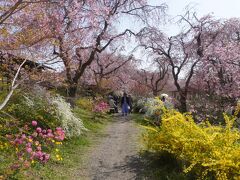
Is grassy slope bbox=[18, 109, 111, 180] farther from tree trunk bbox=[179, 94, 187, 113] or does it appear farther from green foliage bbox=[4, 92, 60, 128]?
tree trunk bbox=[179, 94, 187, 113]

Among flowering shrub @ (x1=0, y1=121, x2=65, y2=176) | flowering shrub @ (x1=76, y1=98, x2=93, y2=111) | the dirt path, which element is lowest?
the dirt path

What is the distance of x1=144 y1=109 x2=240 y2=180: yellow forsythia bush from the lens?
5.82 metres

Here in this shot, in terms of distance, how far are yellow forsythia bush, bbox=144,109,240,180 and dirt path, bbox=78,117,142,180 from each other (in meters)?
0.89

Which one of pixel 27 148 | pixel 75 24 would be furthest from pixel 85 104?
pixel 27 148

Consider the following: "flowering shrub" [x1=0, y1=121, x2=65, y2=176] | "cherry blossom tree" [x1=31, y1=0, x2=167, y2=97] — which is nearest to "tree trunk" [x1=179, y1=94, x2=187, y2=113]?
"cherry blossom tree" [x1=31, y1=0, x2=167, y2=97]

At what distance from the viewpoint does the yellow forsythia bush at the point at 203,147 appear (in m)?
5.82

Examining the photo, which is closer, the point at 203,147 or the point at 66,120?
the point at 203,147

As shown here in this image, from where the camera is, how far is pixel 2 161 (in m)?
6.93

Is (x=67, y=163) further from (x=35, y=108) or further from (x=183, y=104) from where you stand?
(x=183, y=104)

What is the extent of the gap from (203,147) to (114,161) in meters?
2.86

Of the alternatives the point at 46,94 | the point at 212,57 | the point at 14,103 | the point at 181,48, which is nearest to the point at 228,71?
the point at 212,57

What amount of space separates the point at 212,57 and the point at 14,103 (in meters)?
12.7

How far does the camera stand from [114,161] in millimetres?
8695

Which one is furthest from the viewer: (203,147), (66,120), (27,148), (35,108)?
(66,120)
